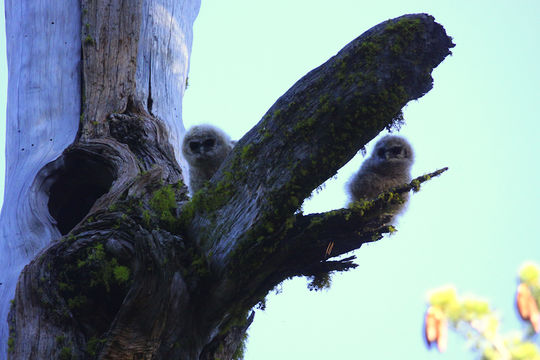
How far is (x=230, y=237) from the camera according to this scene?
370 cm

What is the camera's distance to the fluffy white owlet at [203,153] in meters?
7.78

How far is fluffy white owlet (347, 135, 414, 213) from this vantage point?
600 cm

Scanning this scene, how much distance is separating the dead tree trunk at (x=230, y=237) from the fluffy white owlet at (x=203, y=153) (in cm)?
359

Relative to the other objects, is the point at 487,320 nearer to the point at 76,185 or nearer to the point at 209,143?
the point at 76,185

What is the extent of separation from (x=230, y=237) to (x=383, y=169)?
2.76 metres

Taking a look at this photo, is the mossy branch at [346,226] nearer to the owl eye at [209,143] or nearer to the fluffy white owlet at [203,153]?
the fluffy white owlet at [203,153]

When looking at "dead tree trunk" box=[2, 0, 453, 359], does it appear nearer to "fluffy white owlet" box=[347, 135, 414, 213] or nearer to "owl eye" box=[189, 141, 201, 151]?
"fluffy white owlet" box=[347, 135, 414, 213]

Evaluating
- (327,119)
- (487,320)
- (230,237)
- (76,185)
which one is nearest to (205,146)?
(76,185)

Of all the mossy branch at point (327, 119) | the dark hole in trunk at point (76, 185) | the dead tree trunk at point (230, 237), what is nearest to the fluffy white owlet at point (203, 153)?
the dark hole in trunk at point (76, 185)

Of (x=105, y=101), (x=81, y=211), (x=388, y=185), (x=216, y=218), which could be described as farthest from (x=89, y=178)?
(x=388, y=185)

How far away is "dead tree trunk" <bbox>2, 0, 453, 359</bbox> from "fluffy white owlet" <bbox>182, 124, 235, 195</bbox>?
359 centimetres

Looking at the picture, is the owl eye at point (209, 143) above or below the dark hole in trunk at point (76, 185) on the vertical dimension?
above

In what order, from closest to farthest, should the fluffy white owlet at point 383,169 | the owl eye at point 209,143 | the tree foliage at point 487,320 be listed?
the tree foliage at point 487,320
the fluffy white owlet at point 383,169
the owl eye at point 209,143

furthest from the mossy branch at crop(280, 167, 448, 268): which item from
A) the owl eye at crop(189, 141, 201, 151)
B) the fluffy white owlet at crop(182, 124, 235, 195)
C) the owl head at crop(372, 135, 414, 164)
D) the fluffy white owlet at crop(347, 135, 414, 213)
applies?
the owl eye at crop(189, 141, 201, 151)
